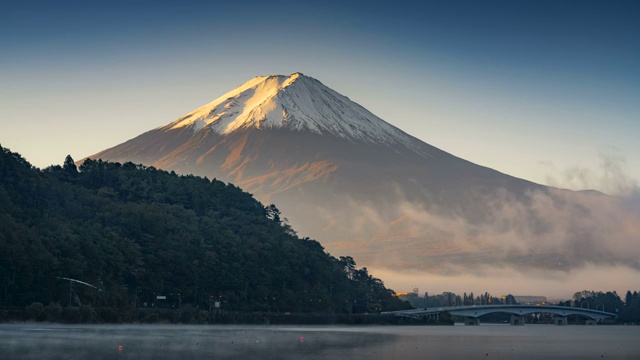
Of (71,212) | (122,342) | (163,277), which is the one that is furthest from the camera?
(71,212)

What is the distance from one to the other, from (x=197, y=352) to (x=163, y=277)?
107 m

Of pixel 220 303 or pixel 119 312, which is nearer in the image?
pixel 119 312

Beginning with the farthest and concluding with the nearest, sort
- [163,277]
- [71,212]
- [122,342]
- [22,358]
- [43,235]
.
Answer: [71,212]
[163,277]
[43,235]
[122,342]
[22,358]

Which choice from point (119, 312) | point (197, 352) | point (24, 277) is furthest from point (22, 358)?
point (119, 312)

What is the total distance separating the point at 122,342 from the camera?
94125 millimetres

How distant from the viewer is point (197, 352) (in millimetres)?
81938

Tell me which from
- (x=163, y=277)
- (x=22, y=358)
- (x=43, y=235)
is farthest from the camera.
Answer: (x=163, y=277)

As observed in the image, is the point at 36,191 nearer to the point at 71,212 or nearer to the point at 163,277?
the point at 71,212

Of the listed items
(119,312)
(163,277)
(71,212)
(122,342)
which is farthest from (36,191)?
Answer: (122,342)

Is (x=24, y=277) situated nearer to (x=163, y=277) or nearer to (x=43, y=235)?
(x=43, y=235)

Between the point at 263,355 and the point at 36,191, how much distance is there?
129786mm

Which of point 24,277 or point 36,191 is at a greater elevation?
point 36,191

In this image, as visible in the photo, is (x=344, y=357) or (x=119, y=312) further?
(x=119, y=312)

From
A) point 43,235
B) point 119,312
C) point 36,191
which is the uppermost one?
point 36,191
